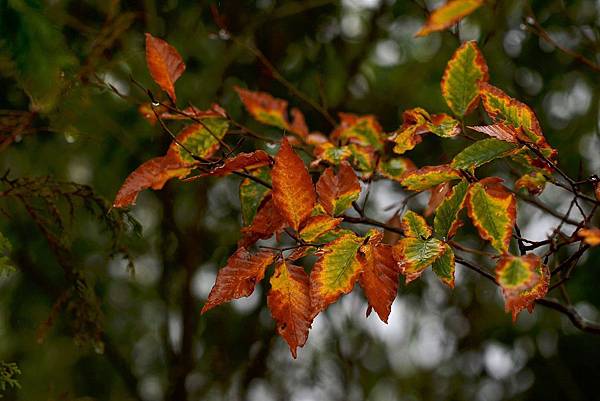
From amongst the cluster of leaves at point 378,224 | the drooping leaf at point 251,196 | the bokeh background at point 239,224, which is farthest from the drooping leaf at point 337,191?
the bokeh background at point 239,224

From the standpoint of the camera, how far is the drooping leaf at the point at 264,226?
686mm

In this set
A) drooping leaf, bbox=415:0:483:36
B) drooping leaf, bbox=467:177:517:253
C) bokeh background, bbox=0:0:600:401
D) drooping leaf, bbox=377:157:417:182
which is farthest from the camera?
bokeh background, bbox=0:0:600:401

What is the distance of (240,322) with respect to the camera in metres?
1.85

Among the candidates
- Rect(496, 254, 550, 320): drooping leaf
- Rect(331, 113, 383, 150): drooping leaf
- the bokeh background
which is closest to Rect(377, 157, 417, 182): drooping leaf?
Rect(331, 113, 383, 150): drooping leaf

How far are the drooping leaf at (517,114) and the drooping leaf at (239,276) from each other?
0.25 meters

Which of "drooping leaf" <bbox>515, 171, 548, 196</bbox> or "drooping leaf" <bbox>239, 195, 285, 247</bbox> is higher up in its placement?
"drooping leaf" <bbox>515, 171, 548, 196</bbox>

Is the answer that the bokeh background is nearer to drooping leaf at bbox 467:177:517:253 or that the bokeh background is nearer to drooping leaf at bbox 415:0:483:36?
drooping leaf at bbox 467:177:517:253

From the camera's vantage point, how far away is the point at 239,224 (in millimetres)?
1796

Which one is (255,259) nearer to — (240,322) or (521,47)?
(240,322)

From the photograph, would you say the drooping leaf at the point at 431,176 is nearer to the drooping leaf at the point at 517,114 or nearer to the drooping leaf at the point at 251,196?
the drooping leaf at the point at 517,114

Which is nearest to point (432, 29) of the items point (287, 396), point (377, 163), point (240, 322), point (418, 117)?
point (418, 117)

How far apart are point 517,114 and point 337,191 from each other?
0.61 feet

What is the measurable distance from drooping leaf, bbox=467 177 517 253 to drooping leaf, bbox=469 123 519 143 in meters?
0.04

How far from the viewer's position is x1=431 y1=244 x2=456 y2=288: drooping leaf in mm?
593
